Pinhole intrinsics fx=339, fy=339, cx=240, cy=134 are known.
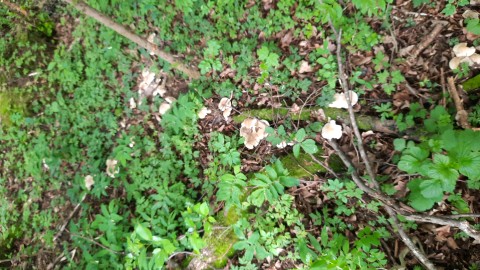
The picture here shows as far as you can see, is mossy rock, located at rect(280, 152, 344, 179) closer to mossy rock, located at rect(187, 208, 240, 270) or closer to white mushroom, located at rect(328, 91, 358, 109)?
white mushroom, located at rect(328, 91, 358, 109)

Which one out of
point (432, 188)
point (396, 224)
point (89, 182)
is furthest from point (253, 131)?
point (89, 182)

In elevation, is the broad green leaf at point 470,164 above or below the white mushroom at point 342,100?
above

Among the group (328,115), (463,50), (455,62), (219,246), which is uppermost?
(463,50)

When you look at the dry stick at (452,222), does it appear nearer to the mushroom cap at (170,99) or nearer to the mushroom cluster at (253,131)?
the mushroom cluster at (253,131)

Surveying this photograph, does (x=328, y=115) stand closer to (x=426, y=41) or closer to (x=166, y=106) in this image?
(x=426, y=41)

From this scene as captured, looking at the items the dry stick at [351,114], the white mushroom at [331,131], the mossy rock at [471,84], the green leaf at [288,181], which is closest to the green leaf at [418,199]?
the dry stick at [351,114]
